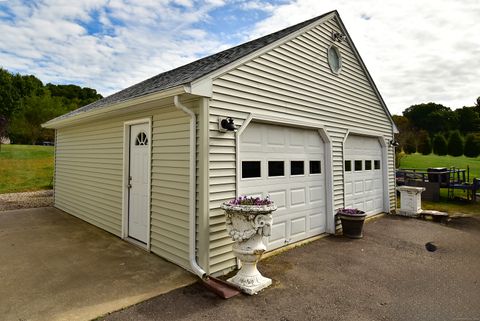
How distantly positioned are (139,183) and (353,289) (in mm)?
3944

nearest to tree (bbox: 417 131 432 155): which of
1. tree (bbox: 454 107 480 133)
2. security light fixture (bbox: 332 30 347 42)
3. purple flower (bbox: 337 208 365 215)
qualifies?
tree (bbox: 454 107 480 133)

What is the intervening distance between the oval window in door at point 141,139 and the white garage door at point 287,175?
6.27 feet

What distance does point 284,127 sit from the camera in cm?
506

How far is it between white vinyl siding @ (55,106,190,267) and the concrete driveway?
44.2 inches

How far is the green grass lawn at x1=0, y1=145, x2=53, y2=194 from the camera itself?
1350 centimetres

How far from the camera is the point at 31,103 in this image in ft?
89.5

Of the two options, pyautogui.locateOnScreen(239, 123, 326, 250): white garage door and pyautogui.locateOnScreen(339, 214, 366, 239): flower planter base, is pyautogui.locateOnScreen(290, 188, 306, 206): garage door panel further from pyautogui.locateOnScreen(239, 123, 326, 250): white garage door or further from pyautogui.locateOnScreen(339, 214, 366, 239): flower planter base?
pyautogui.locateOnScreen(339, 214, 366, 239): flower planter base

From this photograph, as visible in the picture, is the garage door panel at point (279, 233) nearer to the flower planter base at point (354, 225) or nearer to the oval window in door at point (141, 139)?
the flower planter base at point (354, 225)

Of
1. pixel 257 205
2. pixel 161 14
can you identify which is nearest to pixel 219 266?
pixel 257 205

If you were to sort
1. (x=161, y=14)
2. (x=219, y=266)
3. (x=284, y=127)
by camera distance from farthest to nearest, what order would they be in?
(x=161, y=14), (x=284, y=127), (x=219, y=266)

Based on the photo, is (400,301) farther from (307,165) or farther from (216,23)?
(216,23)

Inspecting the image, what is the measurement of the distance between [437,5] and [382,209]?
18.2ft

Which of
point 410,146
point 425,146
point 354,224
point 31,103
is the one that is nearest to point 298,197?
point 354,224

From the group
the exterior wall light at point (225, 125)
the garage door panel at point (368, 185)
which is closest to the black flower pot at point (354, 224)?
the garage door panel at point (368, 185)
